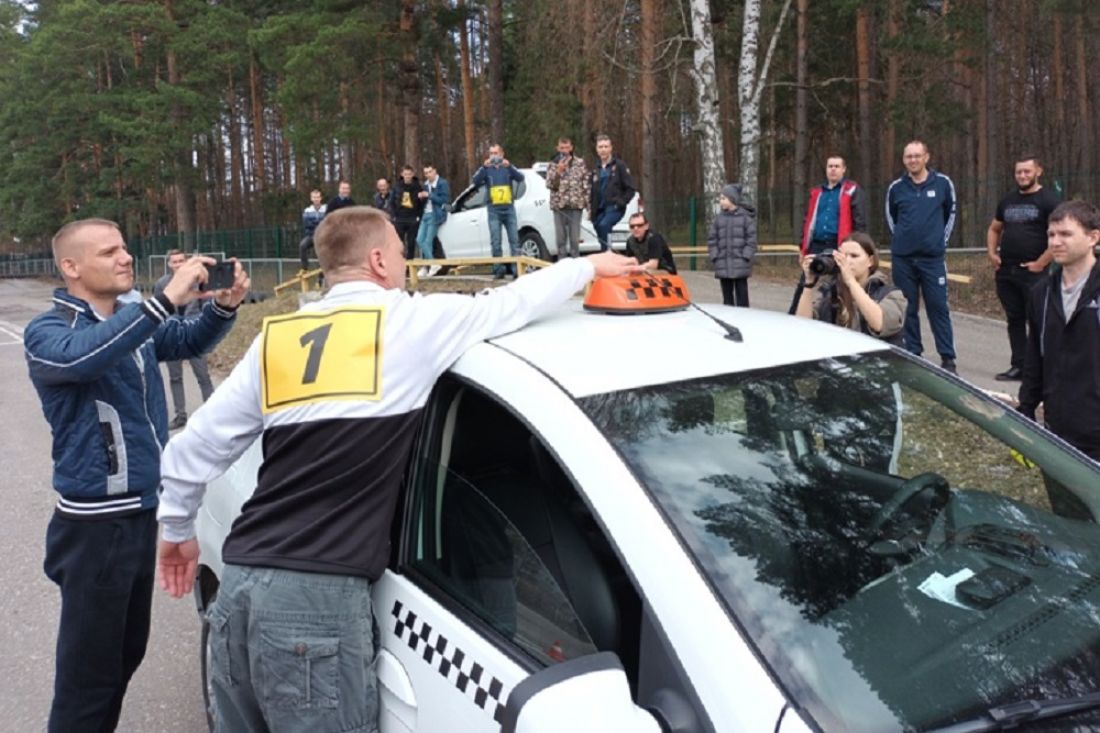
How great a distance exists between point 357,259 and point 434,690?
41.9 inches

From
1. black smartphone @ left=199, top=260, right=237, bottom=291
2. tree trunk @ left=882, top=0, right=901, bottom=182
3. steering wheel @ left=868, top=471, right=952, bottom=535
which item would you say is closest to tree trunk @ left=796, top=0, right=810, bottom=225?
tree trunk @ left=882, top=0, right=901, bottom=182

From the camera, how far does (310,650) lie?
2041 millimetres

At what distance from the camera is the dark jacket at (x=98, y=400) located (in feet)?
8.87

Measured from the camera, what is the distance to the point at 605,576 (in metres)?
2.07

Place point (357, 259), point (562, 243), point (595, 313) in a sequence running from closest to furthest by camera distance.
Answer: point (357, 259) < point (595, 313) < point (562, 243)

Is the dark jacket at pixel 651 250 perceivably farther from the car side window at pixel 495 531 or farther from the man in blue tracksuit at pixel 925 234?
the car side window at pixel 495 531

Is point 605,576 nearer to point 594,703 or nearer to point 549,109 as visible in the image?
point 594,703

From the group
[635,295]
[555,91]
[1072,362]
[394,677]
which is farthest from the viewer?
[555,91]

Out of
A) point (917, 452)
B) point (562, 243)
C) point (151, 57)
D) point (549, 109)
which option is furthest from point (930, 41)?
point (151, 57)

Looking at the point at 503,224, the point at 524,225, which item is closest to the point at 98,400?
the point at 503,224

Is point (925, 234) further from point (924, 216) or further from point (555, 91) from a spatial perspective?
point (555, 91)

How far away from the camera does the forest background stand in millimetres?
20250

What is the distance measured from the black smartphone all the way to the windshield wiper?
2492 millimetres

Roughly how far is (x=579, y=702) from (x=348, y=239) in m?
1.34
